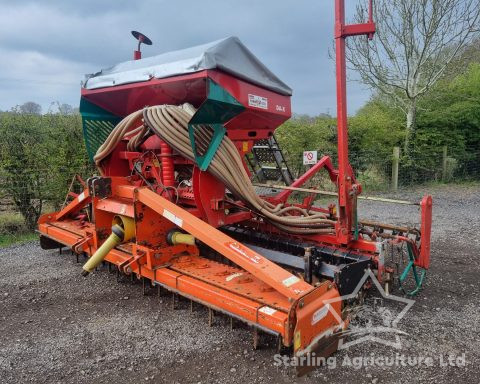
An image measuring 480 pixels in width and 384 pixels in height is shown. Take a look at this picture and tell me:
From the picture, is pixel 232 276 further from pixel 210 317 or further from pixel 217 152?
pixel 217 152

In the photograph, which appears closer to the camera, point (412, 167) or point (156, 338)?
point (156, 338)

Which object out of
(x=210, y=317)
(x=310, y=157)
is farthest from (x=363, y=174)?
(x=210, y=317)

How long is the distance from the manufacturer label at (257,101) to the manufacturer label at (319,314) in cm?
199

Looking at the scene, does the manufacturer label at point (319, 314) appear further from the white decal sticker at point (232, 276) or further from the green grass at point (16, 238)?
the green grass at point (16, 238)

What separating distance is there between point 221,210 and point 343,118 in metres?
1.34

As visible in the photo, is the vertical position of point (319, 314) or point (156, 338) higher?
point (319, 314)

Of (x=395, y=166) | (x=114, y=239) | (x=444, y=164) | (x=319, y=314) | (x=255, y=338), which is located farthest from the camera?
(x=444, y=164)

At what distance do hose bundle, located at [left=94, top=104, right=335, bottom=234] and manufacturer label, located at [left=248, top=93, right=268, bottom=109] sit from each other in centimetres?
45

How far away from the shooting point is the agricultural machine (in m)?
2.59

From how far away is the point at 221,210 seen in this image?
360cm

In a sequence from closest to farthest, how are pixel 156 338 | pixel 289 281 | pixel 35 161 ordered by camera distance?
pixel 289 281 < pixel 156 338 < pixel 35 161

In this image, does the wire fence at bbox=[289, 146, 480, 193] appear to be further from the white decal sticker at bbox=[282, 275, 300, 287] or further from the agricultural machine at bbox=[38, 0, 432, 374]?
the white decal sticker at bbox=[282, 275, 300, 287]

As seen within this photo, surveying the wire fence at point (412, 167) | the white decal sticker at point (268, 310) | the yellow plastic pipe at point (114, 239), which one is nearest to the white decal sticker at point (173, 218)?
the yellow plastic pipe at point (114, 239)

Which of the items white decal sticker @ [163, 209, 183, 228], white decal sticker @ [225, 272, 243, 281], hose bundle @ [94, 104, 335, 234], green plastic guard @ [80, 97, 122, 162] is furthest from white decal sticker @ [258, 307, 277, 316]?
green plastic guard @ [80, 97, 122, 162]
